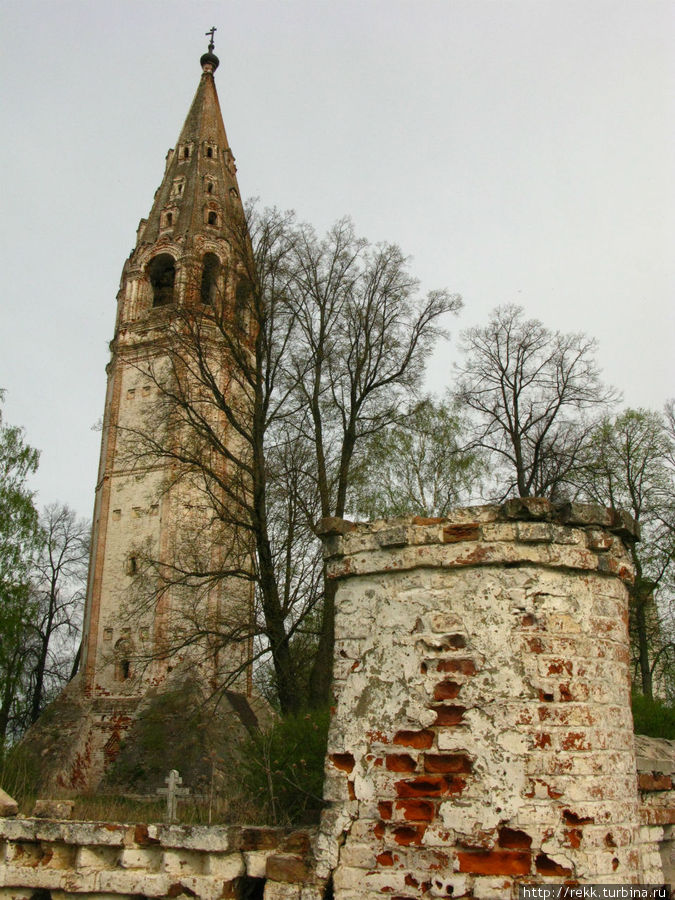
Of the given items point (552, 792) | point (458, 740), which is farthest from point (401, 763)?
point (552, 792)

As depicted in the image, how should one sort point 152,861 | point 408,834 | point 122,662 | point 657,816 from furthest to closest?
point 122,662
point 657,816
point 152,861
point 408,834

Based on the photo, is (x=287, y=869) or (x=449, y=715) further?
(x=287, y=869)

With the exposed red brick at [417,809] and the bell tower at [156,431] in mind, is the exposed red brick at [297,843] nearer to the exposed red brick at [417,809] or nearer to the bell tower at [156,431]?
the exposed red brick at [417,809]

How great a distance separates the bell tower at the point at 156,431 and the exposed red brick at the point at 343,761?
11.0 metres

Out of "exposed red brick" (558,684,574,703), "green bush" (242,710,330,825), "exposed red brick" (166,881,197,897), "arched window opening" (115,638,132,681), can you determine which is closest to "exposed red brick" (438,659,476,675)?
"exposed red brick" (558,684,574,703)

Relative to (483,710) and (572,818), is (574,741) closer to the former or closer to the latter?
(572,818)

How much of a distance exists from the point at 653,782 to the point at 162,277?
838 inches

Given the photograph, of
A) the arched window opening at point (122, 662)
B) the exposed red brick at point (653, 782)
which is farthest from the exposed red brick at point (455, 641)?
the arched window opening at point (122, 662)

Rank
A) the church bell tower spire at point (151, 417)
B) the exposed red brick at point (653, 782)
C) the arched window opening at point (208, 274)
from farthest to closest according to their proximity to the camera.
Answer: the arched window opening at point (208, 274) < the church bell tower spire at point (151, 417) < the exposed red brick at point (653, 782)

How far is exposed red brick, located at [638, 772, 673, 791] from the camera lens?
454 centimetres

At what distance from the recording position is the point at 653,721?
10.5 meters

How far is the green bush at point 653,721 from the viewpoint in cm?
1041

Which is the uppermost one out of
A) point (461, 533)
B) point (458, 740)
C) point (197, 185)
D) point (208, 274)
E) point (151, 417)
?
point (197, 185)

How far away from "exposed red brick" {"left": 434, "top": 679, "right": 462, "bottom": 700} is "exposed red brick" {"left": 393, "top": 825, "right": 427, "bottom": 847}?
0.58m
